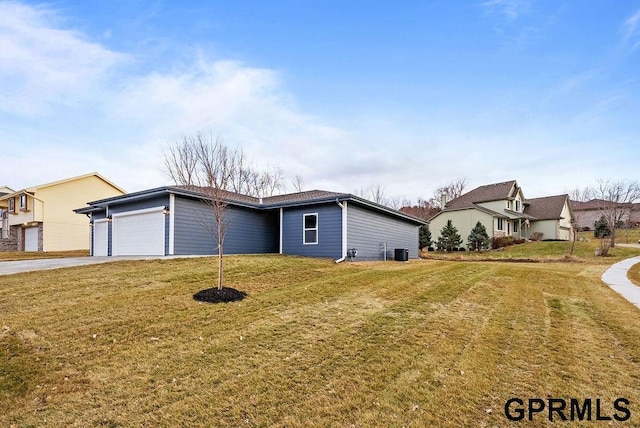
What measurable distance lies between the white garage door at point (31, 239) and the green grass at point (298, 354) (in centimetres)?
2217

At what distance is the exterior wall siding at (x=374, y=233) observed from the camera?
577 inches

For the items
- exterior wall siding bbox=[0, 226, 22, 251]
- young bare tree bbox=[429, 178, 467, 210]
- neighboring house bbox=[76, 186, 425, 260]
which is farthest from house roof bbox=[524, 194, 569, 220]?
exterior wall siding bbox=[0, 226, 22, 251]

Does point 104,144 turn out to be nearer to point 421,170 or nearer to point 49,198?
point 49,198

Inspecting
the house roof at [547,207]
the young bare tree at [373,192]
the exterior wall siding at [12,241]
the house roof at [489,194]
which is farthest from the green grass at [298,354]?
the young bare tree at [373,192]

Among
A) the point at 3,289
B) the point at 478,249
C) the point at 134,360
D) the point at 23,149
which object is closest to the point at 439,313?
the point at 134,360

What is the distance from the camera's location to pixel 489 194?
34281mm

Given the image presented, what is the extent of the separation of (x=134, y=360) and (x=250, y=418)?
6.66 feet

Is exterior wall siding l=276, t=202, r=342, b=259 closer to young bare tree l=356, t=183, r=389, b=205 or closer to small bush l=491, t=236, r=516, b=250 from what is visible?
small bush l=491, t=236, r=516, b=250

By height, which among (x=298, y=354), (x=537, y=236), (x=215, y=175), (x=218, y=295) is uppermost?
(x=215, y=175)

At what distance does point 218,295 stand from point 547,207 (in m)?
38.1

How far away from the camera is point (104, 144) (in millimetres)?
17016

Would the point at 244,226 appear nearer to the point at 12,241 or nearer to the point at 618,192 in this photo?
the point at 12,241

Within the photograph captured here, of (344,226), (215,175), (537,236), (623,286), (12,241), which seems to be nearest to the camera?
(215,175)

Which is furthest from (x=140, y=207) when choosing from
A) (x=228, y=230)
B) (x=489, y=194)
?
(x=489, y=194)
